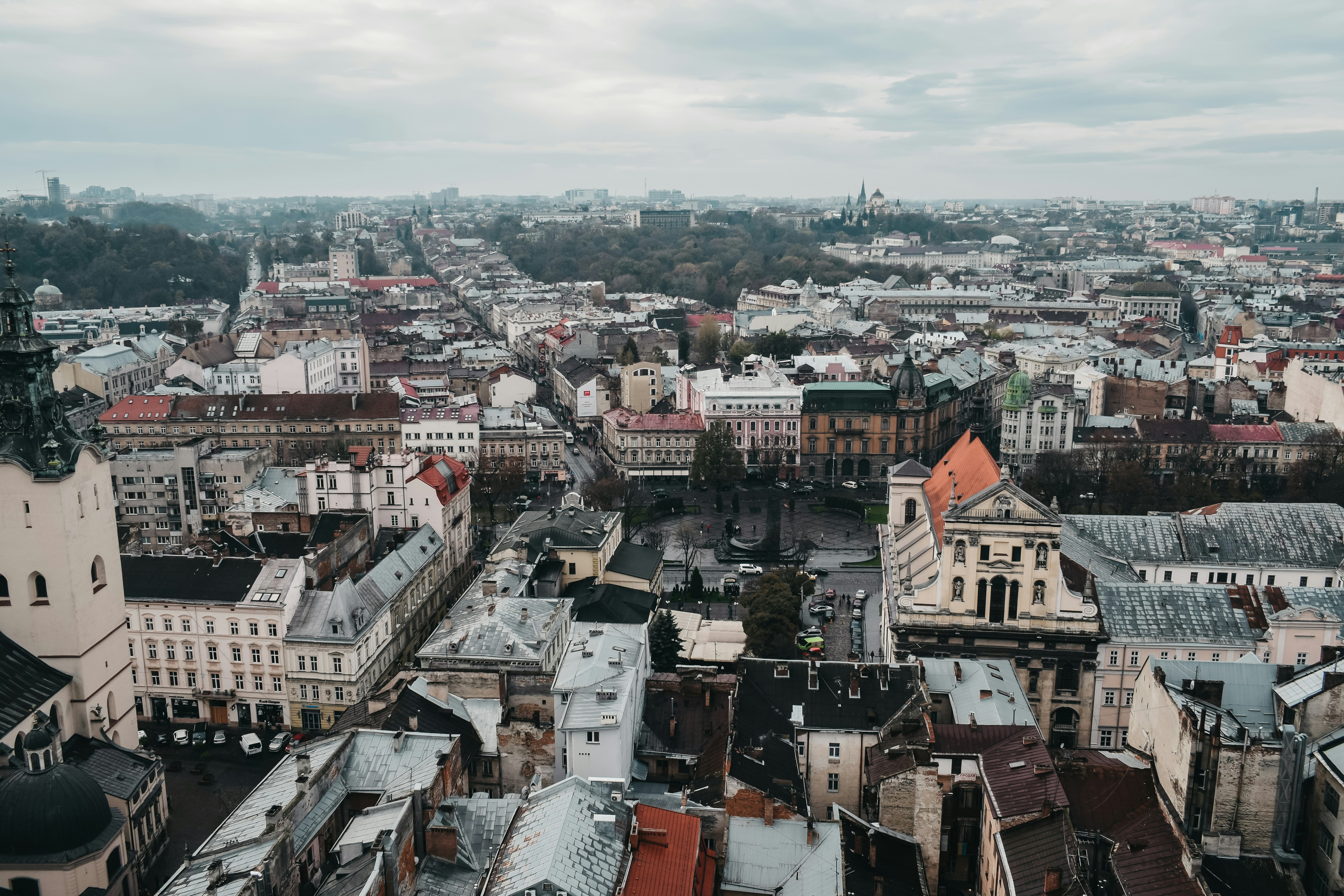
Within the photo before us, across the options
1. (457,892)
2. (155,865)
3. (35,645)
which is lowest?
(155,865)

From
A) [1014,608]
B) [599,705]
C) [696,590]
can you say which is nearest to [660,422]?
[696,590]

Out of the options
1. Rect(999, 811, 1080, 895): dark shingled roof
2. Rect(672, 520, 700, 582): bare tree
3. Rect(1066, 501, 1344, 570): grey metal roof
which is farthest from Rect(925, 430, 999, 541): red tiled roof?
Rect(999, 811, 1080, 895): dark shingled roof

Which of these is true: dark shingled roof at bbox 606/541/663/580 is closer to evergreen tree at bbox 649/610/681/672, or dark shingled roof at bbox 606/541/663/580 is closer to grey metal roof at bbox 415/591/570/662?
evergreen tree at bbox 649/610/681/672

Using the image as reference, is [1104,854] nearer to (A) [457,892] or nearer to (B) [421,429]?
(A) [457,892]

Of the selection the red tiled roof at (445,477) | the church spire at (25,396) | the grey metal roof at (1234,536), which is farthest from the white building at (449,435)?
the church spire at (25,396)

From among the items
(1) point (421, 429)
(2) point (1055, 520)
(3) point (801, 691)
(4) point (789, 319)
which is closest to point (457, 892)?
(3) point (801, 691)

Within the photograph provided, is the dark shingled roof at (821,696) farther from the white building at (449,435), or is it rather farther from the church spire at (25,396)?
the white building at (449,435)

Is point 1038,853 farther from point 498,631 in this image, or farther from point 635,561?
point 635,561
